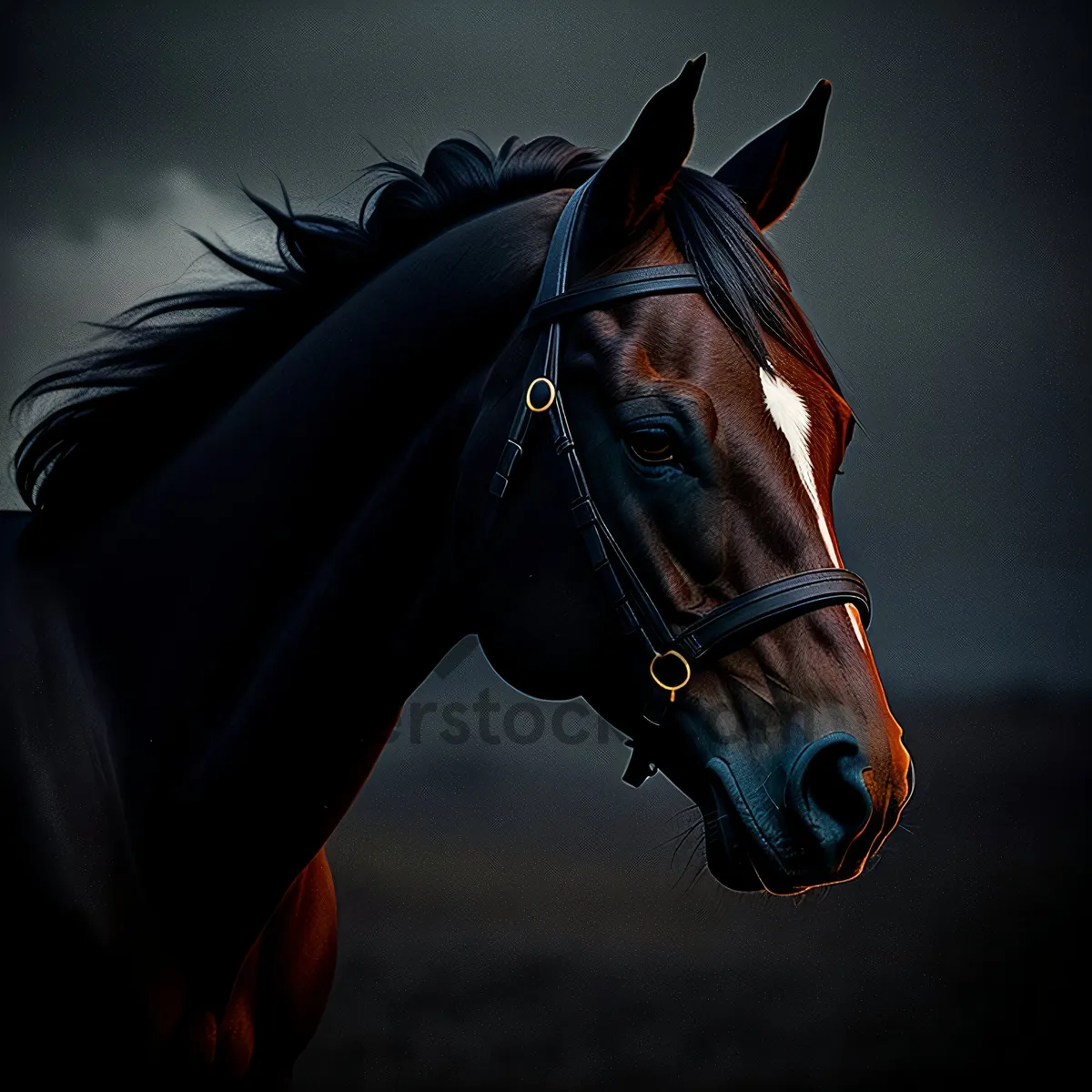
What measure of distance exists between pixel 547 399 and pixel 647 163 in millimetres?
427

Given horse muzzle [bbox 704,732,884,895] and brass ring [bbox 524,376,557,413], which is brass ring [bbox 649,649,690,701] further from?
brass ring [bbox 524,376,557,413]

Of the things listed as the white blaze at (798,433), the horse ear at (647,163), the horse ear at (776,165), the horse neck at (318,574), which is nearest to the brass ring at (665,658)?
the white blaze at (798,433)

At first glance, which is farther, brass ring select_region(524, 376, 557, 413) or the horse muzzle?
brass ring select_region(524, 376, 557, 413)

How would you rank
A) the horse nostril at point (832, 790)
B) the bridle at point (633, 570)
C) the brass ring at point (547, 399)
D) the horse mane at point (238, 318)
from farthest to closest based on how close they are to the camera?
the horse mane at point (238, 318)
the brass ring at point (547, 399)
the bridle at point (633, 570)
the horse nostril at point (832, 790)

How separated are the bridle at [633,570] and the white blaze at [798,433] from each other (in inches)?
1.8

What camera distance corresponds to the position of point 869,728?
1.38 meters

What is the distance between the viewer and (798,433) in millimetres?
1533

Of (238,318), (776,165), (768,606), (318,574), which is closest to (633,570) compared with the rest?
(768,606)

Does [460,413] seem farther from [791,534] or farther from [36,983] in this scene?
[36,983]

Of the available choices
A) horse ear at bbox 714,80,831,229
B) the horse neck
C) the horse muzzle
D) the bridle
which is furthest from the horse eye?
horse ear at bbox 714,80,831,229

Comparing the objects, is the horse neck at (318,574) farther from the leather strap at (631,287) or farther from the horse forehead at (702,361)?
the horse forehead at (702,361)

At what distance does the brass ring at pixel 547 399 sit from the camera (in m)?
1.62

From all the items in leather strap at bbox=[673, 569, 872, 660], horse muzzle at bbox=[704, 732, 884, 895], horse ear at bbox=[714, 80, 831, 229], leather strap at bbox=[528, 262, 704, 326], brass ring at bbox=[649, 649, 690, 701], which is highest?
horse ear at bbox=[714, 80, 831, 229]

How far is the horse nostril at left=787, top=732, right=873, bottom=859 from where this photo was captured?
1344 mm
